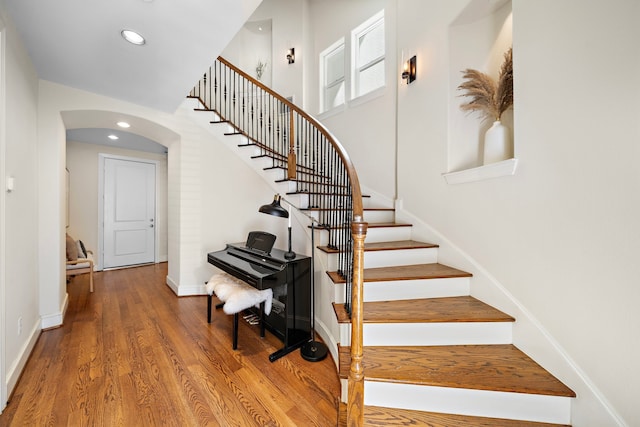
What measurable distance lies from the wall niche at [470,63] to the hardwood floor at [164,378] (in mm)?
2205

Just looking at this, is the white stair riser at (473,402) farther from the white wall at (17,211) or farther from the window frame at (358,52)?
the window frame at (358,52)

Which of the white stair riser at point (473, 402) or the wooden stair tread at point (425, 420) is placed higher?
the white stair riser at point (473, 402)

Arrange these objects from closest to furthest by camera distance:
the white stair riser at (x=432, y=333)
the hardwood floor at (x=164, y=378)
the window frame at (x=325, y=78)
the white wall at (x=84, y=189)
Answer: the hardwood floor at (x=164, y=378) < the white stair riser at (x=432, y=333) < the window frame at (x=325, y=78) < the white wall at (x=84, y=189)

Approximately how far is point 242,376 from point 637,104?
2696mm

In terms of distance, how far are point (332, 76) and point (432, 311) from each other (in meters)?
4.11

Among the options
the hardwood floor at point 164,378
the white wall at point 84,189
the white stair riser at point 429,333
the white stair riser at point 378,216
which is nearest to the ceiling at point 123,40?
the white stair riser at point 378,216

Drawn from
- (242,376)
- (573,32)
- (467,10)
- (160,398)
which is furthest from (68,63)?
(573,32)

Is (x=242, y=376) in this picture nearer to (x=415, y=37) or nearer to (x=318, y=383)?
(x=318, y=383)

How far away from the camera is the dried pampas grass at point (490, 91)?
1.93 m

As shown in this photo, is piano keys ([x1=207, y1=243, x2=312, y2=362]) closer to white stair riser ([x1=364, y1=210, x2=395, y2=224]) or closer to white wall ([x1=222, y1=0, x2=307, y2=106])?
white stair riser ([x1=364, y1=210, x2=395, y2=224])

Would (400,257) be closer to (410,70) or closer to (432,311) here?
(432,311)

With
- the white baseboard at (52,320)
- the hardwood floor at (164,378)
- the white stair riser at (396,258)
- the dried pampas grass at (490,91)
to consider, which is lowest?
Answer: the hardwood floor at (164,378)

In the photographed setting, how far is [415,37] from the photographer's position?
9.23 feet

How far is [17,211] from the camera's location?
1.95 metres
